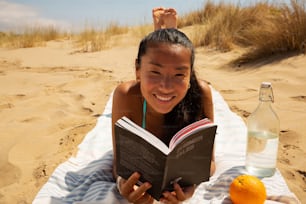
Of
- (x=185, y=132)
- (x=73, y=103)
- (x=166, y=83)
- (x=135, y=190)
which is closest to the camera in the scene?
(x=185, y=132)

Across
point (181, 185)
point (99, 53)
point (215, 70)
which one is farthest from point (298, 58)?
point (99, 53)

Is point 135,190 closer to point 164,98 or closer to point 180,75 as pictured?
point 164,98

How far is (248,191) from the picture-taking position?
1.72 m

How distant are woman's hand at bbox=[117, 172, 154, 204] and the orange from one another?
1.56ft

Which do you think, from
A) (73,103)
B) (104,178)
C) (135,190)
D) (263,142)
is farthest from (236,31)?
(135,190)

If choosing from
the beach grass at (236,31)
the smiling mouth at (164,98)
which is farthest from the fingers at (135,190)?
the beach grass at (236,31)

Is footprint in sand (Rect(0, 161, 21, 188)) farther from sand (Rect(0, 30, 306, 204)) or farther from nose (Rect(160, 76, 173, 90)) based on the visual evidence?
nose (Rect(160, 76, 173, 90))

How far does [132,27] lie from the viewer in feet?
42.2

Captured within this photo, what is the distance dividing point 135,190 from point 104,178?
0.64 metres

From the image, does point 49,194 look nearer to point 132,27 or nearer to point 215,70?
point 215,70

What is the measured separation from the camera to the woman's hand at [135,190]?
1.52 metres

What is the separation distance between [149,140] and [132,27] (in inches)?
471

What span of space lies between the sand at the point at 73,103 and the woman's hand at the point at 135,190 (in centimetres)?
81

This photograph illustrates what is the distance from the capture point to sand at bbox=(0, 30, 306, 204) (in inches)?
93.9
